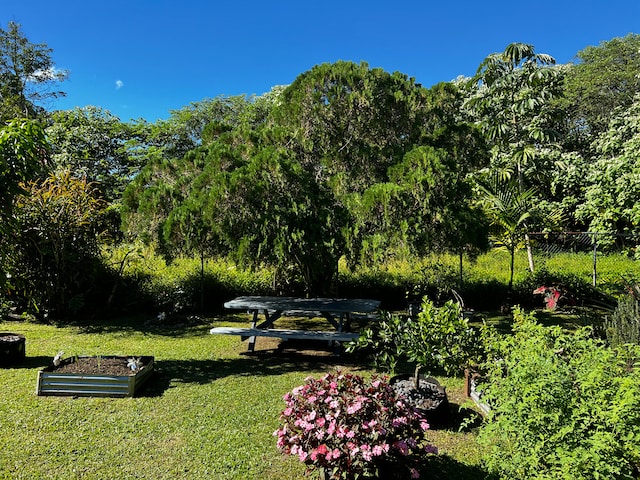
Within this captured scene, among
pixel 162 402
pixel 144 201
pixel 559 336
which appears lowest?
pixel 162 402

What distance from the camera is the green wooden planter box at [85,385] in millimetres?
4277

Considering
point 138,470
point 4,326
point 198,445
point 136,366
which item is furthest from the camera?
point 4,326

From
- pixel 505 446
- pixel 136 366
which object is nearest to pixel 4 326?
pixel 136 366

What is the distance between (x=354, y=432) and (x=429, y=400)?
1.56 metres

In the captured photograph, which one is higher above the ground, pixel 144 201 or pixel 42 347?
pixel 144 201

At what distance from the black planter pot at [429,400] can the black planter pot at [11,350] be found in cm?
490

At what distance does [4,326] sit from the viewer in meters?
7.77

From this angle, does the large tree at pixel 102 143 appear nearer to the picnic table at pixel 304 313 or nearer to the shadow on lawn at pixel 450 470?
the picnic table at pixel 304 313

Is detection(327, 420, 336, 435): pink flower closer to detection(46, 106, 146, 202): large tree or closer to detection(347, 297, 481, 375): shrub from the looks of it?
detection(347, 297, 481, 375): shrub

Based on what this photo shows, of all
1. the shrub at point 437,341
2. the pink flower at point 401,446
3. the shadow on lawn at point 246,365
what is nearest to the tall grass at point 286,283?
the shadow on lawn at point 246,365

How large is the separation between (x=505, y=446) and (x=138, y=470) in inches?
96.6

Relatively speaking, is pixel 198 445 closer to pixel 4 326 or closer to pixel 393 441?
pixel 393 441

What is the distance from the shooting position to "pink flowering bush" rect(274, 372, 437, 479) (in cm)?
235

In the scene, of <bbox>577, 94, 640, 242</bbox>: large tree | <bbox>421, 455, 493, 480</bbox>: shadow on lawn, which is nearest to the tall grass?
<bbox>577, 94, 640, 242</bbox>: large tree
